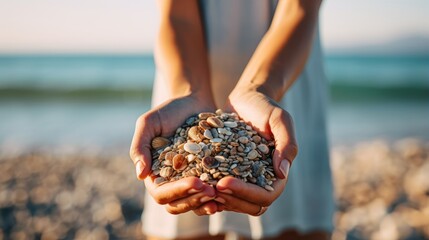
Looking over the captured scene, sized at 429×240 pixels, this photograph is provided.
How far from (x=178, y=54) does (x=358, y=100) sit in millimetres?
8626

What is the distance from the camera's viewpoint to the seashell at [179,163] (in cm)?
135

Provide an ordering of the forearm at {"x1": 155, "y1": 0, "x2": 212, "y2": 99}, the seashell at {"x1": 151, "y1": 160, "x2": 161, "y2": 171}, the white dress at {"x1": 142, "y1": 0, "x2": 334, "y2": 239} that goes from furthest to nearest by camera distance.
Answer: the white dress at {"x1": 142, "y1": 0, "x2": 334, "y2": 239} < the forearm at {"x1": 155, "y1": 0, "x2": 212, "y2": 99} < the seashell at {"x1": 151, "y1": 160, "x2": 161, "y2": 171}

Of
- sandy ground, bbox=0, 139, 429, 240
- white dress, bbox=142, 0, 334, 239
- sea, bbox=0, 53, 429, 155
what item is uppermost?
white dress, bbox=142, 0, 334, 239

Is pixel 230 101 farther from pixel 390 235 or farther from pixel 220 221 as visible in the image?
pixel 390 235

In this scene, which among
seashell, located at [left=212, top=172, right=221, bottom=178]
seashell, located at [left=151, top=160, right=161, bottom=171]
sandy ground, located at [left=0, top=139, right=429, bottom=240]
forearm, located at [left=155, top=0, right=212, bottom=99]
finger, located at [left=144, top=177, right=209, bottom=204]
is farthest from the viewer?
sandy ground, located at [left=0, top=139, right=429, bottom=240]

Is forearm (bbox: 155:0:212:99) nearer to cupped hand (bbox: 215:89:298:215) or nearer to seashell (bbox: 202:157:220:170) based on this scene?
cupped hand (bbox: 215:89:298:215)

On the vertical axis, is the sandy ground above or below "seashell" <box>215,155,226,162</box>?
below

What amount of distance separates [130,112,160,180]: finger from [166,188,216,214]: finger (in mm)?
127

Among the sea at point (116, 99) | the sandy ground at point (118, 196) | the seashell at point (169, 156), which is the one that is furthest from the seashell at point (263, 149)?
the sea at point (116, 99)

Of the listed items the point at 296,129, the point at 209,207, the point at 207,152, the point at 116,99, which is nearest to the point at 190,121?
the point at 207,152

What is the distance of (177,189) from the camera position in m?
1.19

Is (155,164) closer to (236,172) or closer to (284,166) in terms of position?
(236,172)

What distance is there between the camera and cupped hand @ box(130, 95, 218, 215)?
118 cm

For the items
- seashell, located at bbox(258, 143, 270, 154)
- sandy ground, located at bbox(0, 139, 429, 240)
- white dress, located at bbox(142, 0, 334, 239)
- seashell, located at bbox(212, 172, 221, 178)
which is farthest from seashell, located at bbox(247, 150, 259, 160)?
sandy ground, located at bbox(0, 139, 429, 240)
